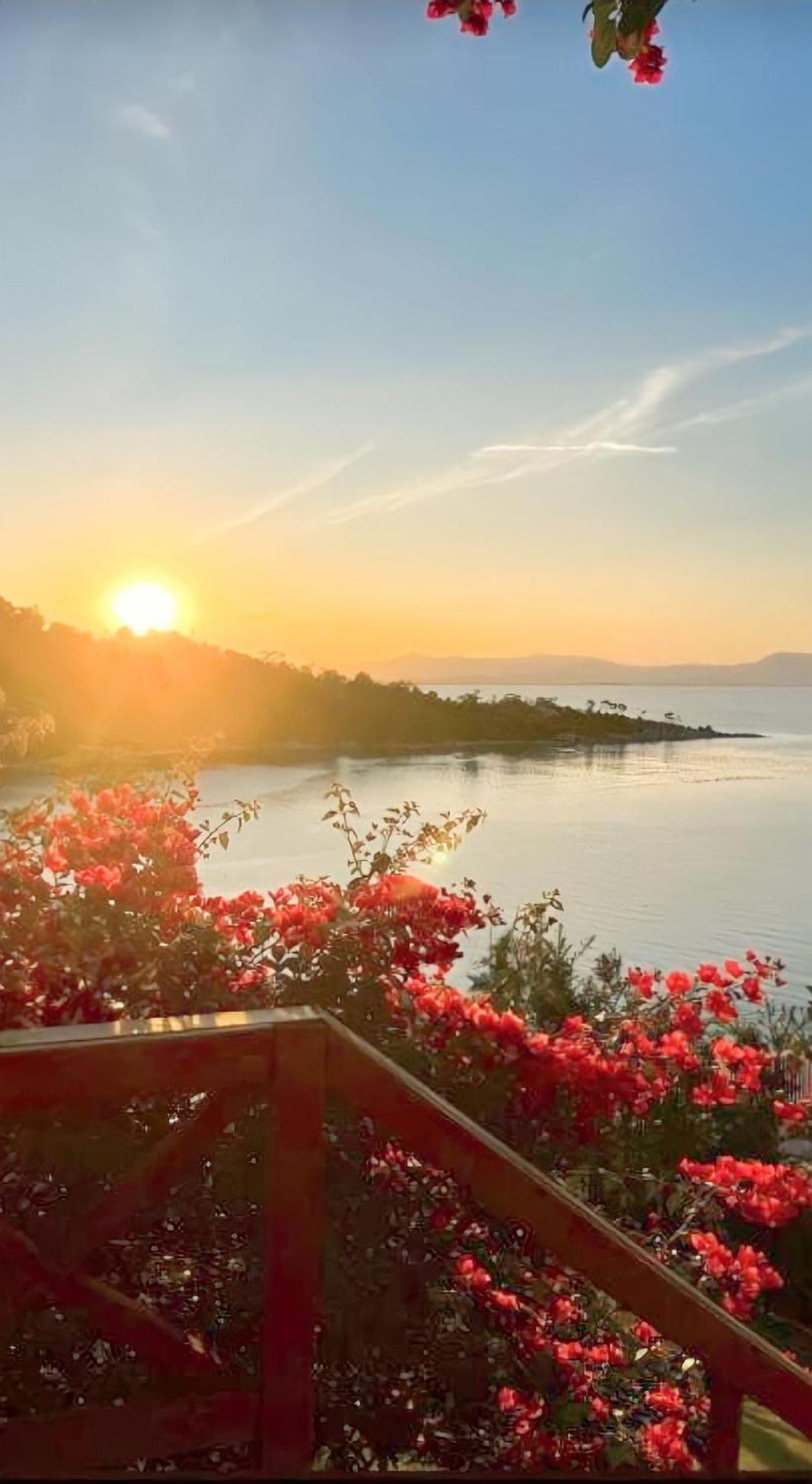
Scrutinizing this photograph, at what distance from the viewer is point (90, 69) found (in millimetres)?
4082

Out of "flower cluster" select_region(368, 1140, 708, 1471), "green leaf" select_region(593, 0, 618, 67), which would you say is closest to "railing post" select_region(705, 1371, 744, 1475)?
"flower cluster" select_region(368, 1140, 708, 1471)

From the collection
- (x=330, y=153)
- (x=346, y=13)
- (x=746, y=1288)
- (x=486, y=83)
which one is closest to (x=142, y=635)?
(x=330, y=153)

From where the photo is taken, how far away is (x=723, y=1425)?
1386 mm

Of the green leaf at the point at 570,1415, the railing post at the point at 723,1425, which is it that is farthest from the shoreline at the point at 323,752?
the railing post at the point at 723,1425

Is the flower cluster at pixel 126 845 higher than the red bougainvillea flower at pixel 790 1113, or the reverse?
the flower cluster at pixel 126 845

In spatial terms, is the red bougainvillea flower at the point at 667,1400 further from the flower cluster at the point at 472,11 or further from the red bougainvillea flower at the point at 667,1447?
the flower cluster at the point at 472,11

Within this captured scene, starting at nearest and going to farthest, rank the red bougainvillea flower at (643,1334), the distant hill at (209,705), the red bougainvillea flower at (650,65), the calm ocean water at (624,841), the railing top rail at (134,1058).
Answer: the railing top rail at (134,1058)
the red bougainvillea flower at (650,65)
the red bougainvillea flower at (643,1334)
the distant hill at (209,705)
the calm ocean water at (624,841)

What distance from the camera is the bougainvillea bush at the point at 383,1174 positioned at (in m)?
1.66

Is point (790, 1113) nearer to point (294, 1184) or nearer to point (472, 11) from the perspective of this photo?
point (294, 1184)

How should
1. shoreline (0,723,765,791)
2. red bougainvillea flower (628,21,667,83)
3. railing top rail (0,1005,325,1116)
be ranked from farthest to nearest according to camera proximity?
shoreline (0,723,765,791)
red bougainvillea flower (628,21,667,83)
railing top rail (0,1005,325,1116)

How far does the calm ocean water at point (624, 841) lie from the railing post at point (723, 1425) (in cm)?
449

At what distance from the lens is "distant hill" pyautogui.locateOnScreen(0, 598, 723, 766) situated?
4.00 metres

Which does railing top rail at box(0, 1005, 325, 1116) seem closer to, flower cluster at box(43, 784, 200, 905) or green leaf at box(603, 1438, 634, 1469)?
flower cluster at box(43, 784, 200, 905)

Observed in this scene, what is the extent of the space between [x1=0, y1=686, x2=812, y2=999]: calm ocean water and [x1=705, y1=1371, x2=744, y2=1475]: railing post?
4.49m
